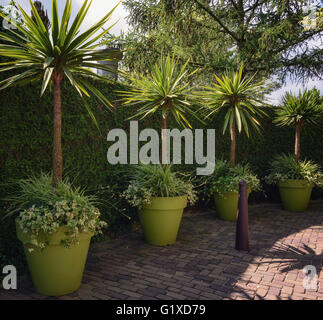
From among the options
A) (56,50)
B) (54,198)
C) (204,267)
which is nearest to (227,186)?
(204,267)

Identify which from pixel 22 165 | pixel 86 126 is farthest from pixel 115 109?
pixel 22 165

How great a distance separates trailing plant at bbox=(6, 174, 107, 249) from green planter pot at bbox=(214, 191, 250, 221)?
3584 millimetres

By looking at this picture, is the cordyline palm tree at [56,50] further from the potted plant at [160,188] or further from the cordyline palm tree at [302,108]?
the cordyline palm tree at [302,108]

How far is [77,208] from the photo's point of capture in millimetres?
2930

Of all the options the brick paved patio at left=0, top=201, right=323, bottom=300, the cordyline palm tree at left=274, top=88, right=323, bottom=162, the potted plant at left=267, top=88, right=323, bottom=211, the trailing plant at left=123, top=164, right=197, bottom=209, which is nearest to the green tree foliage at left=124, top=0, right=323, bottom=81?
the cordyline palm tree at left=274, top=88, right=323, bottom=162

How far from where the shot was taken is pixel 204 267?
3676 millimetres

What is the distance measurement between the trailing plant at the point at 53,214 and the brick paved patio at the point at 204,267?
2.13 feet

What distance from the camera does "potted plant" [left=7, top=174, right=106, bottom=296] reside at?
2811 millimetres

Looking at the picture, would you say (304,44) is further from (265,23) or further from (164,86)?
(164,86)

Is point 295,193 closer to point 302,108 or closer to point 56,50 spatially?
point 302,108

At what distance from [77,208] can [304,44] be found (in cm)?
899

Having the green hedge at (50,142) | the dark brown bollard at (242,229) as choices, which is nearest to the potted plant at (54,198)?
the green hedge at (50,142)

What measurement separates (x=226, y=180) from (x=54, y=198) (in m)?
3.80
